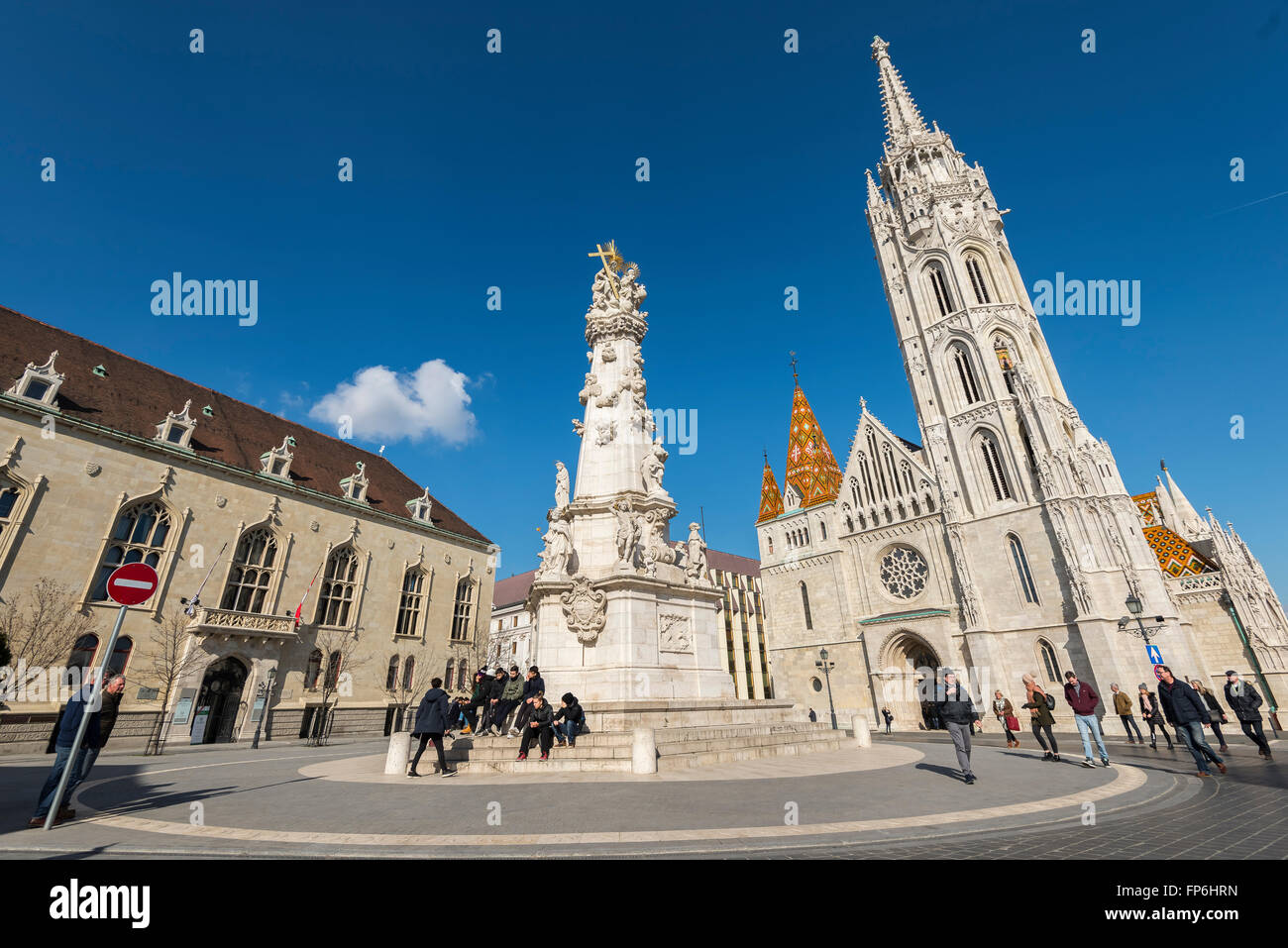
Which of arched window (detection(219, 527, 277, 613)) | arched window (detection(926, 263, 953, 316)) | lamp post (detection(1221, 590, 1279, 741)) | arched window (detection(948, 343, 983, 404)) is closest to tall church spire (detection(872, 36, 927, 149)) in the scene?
arched window (detection(926, 263, 953, 316))

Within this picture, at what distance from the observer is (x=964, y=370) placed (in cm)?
3844

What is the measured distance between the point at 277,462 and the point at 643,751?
2870 cm

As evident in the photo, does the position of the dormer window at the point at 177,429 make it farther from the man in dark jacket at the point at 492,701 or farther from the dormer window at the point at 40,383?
the man in dark jacket at the point at 492,701

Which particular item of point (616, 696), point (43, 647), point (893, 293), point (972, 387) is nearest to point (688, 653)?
point (616, 696)

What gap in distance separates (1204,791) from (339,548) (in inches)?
1327

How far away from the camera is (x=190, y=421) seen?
2581cm

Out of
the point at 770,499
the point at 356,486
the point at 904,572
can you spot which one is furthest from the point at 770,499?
the point at 356,486

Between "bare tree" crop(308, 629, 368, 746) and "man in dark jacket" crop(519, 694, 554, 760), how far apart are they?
21972 millimetres

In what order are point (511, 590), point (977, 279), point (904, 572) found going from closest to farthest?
point (904, 572) < point (977, 279) < point (511, 590)

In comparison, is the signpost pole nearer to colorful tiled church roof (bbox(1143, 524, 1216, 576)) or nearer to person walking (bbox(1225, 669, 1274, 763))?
person walking (bbox(1225, 669, 1274, 763))

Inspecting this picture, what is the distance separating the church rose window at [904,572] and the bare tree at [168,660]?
39.7 metres

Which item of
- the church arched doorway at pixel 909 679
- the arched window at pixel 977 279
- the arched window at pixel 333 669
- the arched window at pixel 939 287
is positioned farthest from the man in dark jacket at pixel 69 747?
the arched window at pixel 977 279

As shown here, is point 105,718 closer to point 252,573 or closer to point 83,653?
point 83,653

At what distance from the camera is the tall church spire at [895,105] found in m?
48.4
